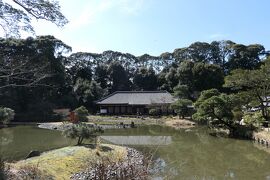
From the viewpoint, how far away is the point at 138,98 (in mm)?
44812

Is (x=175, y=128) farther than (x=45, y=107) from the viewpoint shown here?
No

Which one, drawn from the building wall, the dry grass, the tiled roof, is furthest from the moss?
the building wall

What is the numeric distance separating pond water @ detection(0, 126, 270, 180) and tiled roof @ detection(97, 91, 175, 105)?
14.0 metres

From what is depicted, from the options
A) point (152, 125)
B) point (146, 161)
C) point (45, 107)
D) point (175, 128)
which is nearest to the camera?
point (146, 161)

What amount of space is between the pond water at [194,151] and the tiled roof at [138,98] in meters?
14.0

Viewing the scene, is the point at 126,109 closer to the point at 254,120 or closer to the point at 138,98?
the point at 138,98

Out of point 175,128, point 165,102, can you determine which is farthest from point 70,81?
point 175,128

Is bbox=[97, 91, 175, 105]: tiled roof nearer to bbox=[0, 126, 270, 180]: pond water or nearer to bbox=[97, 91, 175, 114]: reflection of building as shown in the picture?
bbox=[97, 91, 175, 114]: reflection of building

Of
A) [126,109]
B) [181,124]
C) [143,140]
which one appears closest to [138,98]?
[126,109]

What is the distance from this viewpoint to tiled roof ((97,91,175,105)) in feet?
140

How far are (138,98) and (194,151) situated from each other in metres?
25.6

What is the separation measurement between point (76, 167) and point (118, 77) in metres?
43.8

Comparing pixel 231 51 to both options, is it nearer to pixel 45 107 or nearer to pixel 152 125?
pixel 152 125

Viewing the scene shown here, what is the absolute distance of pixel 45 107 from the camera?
39219mm
